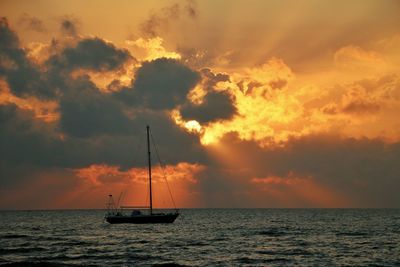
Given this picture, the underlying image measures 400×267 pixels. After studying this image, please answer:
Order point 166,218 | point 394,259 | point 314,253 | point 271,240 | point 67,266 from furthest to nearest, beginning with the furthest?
point 166,218
point 271,240
point 314,253
point 394,259
point 67,266

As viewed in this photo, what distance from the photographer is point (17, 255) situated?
59.1 m

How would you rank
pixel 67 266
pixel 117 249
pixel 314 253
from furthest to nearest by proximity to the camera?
pixel 117 249
pixel 314 253
pixel 67 266

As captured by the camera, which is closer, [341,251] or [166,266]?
[166,266]

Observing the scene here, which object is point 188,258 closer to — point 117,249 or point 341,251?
point 117,249

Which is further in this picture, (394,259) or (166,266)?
(394,259)

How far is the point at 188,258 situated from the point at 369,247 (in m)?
28.6

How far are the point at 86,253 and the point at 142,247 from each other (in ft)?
30.0

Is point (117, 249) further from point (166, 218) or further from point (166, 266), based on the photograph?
point (166, 218)

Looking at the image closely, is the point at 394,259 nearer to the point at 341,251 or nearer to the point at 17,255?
the point at 341,251

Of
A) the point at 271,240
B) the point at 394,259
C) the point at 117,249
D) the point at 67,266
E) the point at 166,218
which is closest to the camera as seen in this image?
the point at 67,266

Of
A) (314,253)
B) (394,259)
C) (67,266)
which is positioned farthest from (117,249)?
(394,259)

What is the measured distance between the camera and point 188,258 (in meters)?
56.3

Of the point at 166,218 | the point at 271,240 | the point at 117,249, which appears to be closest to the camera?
the point at 117,249

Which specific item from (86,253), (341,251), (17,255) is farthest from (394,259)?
(17,255)
